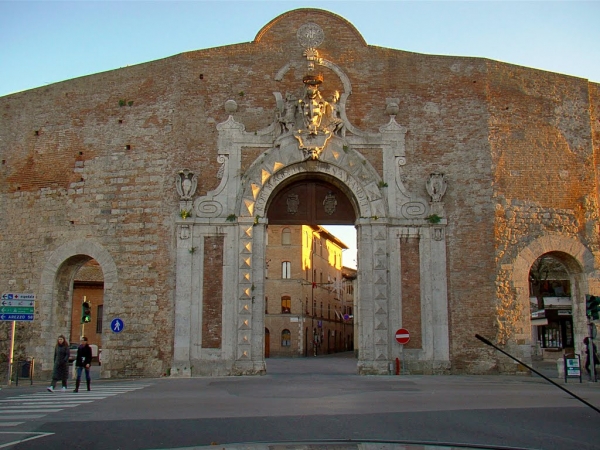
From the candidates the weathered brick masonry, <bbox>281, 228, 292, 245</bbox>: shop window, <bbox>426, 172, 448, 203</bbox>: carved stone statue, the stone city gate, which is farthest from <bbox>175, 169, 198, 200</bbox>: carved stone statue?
<bbox>281, 228, 292, 245</bbox>: shop window

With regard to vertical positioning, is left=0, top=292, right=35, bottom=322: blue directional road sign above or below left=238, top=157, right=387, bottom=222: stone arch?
below

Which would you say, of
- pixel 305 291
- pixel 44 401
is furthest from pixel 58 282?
pixel 305 291

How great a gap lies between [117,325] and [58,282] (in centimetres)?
308

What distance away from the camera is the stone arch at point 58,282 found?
20203 mm

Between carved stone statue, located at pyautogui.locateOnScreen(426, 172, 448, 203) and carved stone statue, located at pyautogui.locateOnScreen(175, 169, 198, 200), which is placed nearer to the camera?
carved stone statue, located at pyautogui.locateOnScreen(175, 169, 198, 200)

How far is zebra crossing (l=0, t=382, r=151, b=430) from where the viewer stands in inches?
408

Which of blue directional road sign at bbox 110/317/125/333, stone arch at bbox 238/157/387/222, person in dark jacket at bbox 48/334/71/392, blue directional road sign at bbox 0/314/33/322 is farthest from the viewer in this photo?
stone arch at bbox 238/157/387/222

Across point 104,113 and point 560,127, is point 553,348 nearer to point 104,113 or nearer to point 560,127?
point 560,127

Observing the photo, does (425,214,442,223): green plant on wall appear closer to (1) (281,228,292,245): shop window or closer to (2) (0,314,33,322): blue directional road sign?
(2) (0,314,33,322): blue directional road sign

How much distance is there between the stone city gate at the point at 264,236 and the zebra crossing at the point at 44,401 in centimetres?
339

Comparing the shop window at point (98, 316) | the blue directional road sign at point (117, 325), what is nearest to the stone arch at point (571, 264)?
the blue directional road sign at point (117, 325)

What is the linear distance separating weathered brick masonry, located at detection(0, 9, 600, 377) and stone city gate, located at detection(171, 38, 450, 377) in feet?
0.19

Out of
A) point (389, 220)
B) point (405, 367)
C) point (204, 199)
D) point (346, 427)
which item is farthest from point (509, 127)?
point (346, 427)

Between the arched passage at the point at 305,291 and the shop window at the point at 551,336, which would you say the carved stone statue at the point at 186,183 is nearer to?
the arched passage at the point at 305,291
